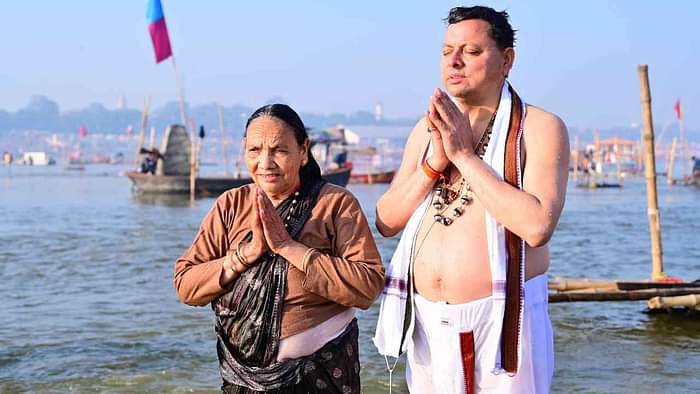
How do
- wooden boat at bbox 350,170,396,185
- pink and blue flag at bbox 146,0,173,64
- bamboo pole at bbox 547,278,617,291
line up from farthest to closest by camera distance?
1. wooden boat at bbox 350,170,396,185
2. pink and blue flag at bbox 146,0,173,64
3. bamboo pole at bbox 547,278,617,291

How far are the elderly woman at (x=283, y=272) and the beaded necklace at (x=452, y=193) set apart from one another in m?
0.24

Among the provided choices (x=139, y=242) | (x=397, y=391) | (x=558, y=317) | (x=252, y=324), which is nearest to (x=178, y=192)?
(x=139, y=242)

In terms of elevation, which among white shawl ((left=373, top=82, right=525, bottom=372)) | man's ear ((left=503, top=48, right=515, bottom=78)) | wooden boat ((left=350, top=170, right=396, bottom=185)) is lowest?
wooden boat ((left=350, top=170, right=396, bottom=185))

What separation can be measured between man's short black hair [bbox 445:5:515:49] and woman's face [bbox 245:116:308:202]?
626mm

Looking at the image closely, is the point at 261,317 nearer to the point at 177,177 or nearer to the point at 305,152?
the point at 305,152

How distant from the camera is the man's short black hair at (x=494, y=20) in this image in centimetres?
263

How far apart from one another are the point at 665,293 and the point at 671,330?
1.33ft

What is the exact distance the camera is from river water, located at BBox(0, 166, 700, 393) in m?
6.61

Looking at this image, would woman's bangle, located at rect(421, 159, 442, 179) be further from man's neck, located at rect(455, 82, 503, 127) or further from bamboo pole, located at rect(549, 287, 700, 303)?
bamboo pole, located at rect(549, 287, 700, 303)

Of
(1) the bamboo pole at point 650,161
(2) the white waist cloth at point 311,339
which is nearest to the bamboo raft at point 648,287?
(1) the bamboo pole at point 650,161

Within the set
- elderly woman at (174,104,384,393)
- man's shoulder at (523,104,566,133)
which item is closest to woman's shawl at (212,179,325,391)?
elderly woman at (174,104,384,393)

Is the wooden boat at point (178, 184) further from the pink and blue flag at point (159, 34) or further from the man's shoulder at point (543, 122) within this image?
the man's shoulder at point (543, 122)

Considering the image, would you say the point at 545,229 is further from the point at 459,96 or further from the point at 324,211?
the point at 324,211

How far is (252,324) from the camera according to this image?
2773mm
